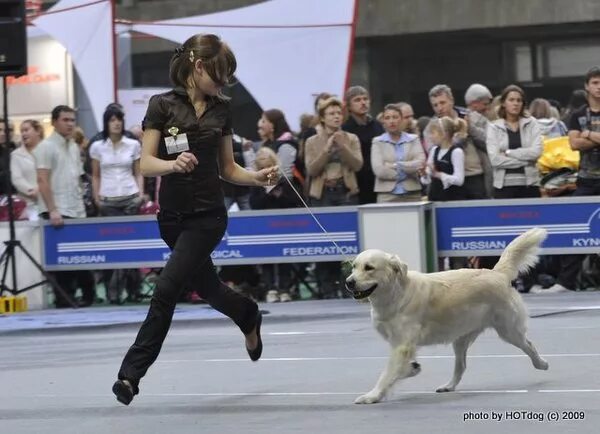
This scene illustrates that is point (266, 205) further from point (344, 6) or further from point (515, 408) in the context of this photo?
point (515, 408)

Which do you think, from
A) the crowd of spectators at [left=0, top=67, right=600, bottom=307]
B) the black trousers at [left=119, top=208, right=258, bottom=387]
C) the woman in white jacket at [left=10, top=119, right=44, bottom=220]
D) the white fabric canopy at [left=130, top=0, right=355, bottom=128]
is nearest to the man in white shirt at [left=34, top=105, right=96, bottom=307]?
the crowd of spectators at [left=0, top=67, right=600, bottom=307]

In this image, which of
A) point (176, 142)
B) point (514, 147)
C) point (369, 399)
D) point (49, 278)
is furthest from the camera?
point (49, 278)

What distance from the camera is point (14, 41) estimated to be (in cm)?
1530

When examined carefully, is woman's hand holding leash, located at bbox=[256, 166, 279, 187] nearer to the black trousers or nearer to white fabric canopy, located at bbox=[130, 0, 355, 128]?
the black trousers

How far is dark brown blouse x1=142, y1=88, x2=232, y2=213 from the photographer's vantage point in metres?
8.45

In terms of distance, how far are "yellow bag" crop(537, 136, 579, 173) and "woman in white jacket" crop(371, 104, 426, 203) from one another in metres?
1.35

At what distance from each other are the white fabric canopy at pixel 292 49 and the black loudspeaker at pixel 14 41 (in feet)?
14.6

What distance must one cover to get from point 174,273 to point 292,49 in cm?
1098

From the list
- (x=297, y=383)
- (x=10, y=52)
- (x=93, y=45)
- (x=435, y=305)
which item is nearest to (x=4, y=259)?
A: (x=10, y=52)

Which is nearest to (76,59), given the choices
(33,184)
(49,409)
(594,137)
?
(33,184)

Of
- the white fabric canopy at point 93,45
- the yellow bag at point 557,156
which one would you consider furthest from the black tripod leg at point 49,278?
the yellow bag at point 557,156

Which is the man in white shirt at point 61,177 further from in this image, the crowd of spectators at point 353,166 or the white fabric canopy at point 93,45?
the white fabric canopy at point 93,45

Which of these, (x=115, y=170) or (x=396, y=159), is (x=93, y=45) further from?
(x=396, y=159)

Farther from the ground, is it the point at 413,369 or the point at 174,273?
the point at 174,273
